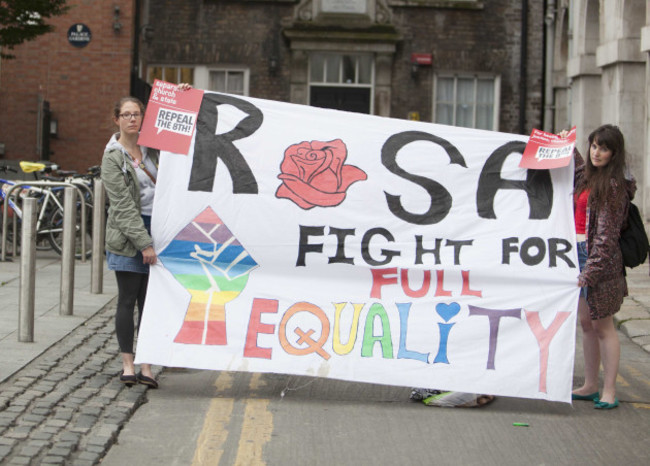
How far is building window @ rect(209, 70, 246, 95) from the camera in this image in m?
24.1

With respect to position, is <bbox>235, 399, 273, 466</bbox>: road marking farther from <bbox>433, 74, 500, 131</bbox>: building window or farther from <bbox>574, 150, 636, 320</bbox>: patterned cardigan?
<bbox>433, 74, 500, 131</bbox>: building window

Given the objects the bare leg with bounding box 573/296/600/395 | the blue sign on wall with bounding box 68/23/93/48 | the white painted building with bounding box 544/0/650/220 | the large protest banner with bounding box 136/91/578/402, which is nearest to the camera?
the large protest banner with bounding box 136/91/578/402

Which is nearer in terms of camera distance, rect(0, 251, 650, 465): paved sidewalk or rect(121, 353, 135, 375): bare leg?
rect(0, 251, 650, 465): paved sidewalk

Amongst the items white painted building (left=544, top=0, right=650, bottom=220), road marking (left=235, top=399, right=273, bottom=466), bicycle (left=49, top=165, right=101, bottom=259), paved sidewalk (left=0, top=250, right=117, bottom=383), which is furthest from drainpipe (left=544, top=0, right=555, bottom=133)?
road marking (left=235, top=399, right=273, bottom=466)

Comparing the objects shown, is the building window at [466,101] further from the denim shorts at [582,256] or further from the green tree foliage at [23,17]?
the denim shorts at [582,256]

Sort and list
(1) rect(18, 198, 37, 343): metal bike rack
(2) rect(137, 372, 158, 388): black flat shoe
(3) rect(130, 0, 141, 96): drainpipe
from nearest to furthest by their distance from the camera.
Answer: (2) rect(137, 372, 158, 388): black flat shoe → (1) rect(18, 198, 37, 343): metal bike rack → (3) rect(130, 0, 141, 96): drainpipe

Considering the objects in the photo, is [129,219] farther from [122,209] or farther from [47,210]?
[47,210]

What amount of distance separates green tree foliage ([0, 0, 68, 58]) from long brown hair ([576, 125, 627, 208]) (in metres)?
11.4

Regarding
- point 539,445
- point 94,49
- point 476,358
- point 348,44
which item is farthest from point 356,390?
point 348,44

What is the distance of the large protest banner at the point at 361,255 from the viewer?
6512 millimetres

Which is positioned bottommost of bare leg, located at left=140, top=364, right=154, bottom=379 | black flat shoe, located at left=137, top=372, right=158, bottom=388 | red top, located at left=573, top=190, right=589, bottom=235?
black flat shoe, located at left=137, top=372, right=158, bottom=388

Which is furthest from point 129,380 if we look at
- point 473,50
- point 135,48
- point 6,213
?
point 473,50

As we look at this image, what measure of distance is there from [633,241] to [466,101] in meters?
18.0

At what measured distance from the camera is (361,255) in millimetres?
6699
